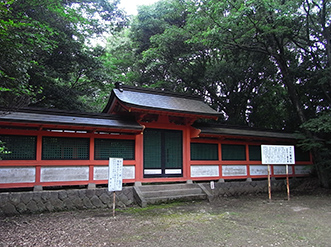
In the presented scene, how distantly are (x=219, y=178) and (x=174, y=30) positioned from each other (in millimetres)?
9976

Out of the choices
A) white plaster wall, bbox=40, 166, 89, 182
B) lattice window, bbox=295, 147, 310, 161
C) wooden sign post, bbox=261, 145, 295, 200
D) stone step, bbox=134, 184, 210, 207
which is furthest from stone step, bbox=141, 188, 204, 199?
lattice window, bbox=295, 147, 310, 161

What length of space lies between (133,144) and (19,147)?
13.3 ft

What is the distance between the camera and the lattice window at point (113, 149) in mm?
9344

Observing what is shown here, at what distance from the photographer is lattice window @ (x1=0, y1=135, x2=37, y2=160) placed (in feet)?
25.9

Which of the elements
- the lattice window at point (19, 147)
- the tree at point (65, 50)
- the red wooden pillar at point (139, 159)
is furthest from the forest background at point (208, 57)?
the red wooden pillar at point (139, 159)

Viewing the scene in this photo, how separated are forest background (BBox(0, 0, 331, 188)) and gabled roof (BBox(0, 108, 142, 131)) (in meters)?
0.62

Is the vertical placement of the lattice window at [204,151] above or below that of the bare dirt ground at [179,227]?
above

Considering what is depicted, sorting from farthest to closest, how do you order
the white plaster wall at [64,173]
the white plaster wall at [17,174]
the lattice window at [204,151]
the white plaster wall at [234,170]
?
the white plaster wall at [234,170]
the lattice window at [204,151]
the white plaster wall at [64,173]
the white plaster wall at [17,174]

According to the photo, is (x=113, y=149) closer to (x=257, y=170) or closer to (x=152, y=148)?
(x=152, y=148)

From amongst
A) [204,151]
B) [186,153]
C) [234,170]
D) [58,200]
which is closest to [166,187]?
[186,153]

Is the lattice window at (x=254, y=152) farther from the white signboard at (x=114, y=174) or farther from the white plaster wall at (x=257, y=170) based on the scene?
the white signboard at (x=114, y=174)

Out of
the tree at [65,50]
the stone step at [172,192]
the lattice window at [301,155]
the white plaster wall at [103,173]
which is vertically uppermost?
the tree at [65,50]

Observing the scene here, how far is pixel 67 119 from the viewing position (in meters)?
8.56

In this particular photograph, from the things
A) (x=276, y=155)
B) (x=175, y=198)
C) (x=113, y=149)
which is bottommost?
(x=175, y=198)
